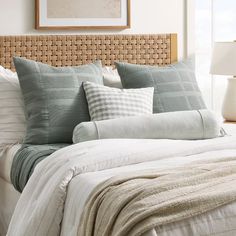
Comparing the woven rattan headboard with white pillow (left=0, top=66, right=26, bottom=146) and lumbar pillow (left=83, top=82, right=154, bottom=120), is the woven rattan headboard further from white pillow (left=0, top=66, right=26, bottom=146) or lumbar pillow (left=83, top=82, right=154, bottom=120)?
lumbar pillow (left=83, top=82, right=154, bottom=120)

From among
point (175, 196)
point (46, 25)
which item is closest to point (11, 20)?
point (46, 25)

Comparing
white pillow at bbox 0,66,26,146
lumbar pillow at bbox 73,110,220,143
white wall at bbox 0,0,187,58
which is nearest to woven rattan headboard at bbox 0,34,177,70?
white wall at bbox 0,0,187,58

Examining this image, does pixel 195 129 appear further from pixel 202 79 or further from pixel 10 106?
pixel 202 79

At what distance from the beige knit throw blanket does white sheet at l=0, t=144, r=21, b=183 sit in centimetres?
123

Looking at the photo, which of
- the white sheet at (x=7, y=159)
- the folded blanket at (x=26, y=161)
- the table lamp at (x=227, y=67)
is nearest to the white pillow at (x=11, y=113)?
the white sheet at (x=7, y=159)

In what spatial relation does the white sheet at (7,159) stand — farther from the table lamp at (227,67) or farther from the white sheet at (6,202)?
the table lamp at (227,67)

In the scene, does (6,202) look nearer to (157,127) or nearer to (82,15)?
(157,127)

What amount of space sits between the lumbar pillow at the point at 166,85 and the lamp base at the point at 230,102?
1.95ft

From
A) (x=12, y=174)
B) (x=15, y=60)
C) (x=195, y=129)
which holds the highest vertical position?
(x=15, y=60)

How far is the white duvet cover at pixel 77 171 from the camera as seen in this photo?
Result: 8.34 feet

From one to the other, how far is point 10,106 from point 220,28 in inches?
76.8

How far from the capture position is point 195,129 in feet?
11.3

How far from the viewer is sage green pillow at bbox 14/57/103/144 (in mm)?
3539

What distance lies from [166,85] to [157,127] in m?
0.60
